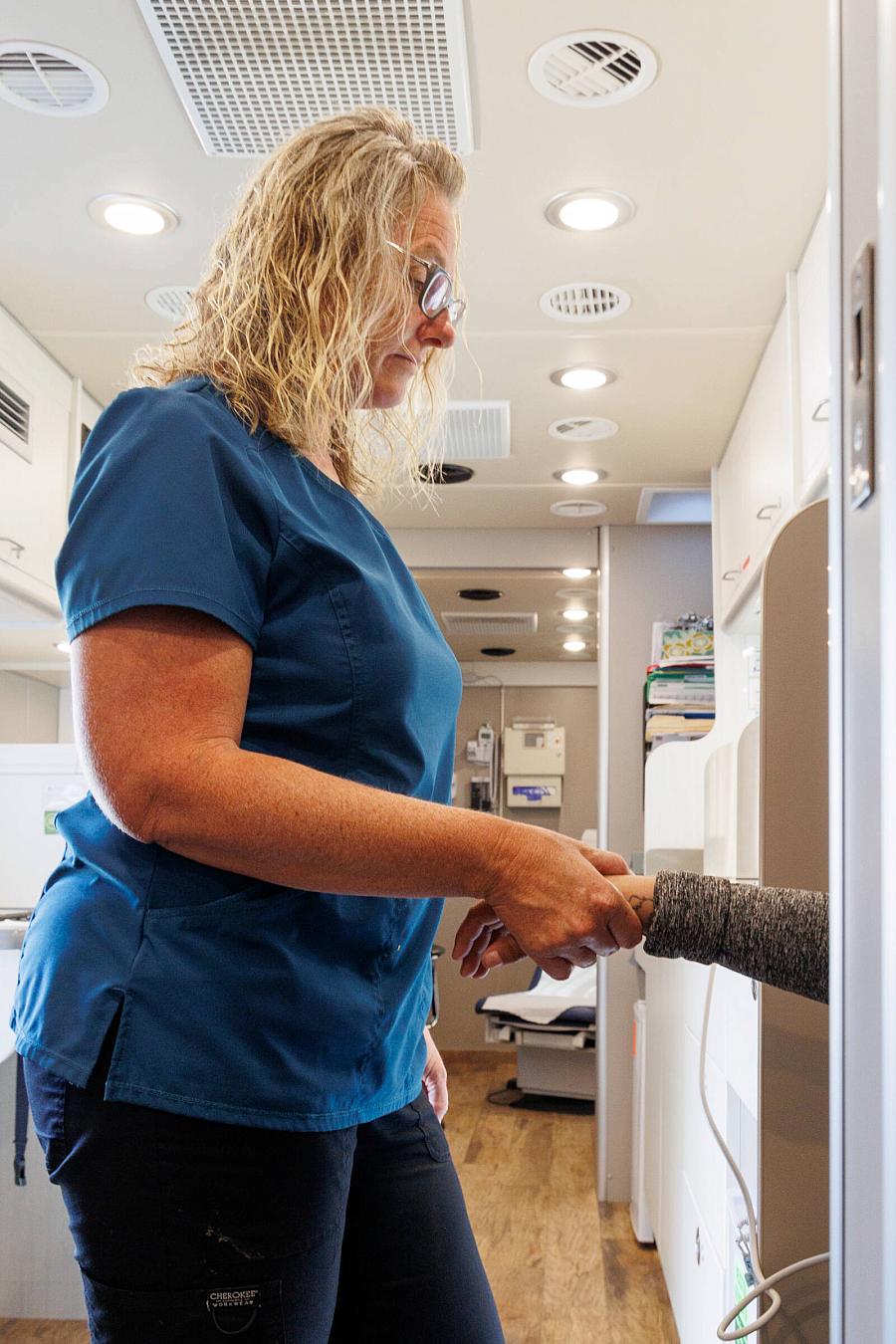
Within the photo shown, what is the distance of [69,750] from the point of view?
321cm

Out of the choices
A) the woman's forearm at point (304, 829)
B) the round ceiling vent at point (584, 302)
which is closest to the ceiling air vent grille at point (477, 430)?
the round ceiling vent at point (584, 302)

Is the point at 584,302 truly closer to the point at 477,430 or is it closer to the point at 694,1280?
the point at 477,430

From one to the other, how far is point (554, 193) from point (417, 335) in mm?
1057

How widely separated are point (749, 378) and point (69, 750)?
Answer: 6.23ft

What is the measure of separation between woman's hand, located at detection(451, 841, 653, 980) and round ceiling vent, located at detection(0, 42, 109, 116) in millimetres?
1306

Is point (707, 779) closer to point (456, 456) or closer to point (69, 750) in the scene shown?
point (456, 456)

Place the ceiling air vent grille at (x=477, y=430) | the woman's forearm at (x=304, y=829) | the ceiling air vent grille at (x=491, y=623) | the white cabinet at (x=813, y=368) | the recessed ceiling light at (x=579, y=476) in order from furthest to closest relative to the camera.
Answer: the ceiling air vent grille at (x=491, y=623) < the recessed ceiling light at (x=579, y=476) < the ceiling air vent grille at (x=477, y=430) < the white cabinet at (x=813, y=368) < the woman's forearm at (x=304, y=829)

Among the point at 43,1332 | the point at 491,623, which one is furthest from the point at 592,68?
the point at 491,623

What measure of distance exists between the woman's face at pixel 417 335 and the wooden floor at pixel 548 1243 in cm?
220

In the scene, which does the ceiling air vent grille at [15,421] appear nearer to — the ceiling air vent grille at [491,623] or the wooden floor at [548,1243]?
the wooden floor at [548,1243]

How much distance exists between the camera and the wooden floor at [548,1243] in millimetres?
2711

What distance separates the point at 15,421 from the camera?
256cm

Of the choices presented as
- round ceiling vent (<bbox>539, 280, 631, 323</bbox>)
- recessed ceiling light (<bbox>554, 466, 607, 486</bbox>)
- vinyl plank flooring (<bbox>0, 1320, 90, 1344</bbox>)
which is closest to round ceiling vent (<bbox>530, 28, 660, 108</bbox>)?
round ceiling vent (<bbox>539, 280, 631, 323</bbox>)

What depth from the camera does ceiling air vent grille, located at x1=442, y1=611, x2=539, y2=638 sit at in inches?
214
